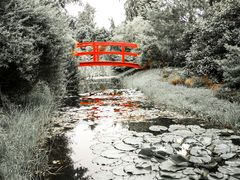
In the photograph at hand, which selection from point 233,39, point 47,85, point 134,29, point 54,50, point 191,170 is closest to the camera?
point 191,170

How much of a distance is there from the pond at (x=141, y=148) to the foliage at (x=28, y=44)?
1.19 meters

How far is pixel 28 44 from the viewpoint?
5414 millimetres

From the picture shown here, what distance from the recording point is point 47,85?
7.84 meters

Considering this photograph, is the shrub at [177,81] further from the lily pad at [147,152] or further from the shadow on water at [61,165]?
the lily pad at [147,152]

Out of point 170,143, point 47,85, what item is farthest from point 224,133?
point 47,85

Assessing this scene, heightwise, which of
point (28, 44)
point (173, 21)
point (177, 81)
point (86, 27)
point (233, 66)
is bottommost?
point (177, 81)

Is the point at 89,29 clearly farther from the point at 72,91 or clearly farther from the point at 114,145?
the point at 114,145

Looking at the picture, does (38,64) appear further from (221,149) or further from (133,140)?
(221,149)

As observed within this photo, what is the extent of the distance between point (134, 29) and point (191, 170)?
56.7 ft

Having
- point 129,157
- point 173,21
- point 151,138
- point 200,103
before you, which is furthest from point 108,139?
point 173,21

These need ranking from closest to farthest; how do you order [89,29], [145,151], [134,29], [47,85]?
[145,151] → [47,85] → [134,29] → [89,29]

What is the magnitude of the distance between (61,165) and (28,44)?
2.55m

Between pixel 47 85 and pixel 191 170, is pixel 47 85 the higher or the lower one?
the higher one

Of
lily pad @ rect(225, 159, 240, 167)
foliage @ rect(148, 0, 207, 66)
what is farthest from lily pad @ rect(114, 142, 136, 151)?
foliage @ rect(148, 0, 207, 66)
